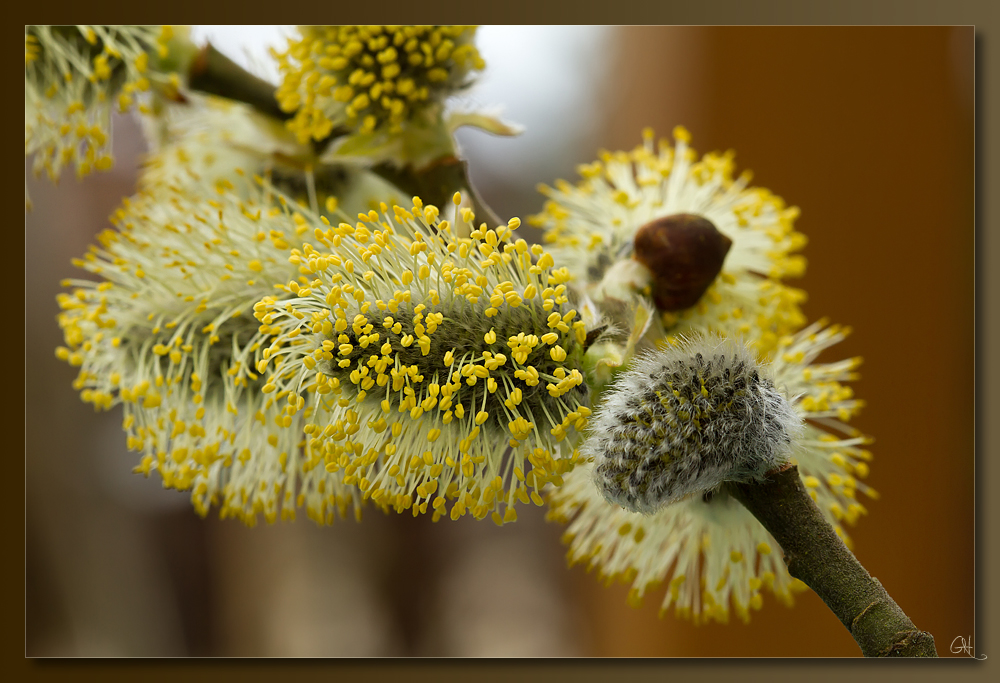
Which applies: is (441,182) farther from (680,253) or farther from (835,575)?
(835,575)

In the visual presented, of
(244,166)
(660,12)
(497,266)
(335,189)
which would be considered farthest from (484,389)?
(660,12)

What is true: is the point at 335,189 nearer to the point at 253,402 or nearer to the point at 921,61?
the point at 253,402

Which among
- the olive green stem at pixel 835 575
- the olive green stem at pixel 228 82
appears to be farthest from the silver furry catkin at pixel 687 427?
the olive green stem at pixel 228 82

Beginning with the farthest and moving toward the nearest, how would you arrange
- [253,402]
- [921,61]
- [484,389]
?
[921,61], [253,402], [484,389]
